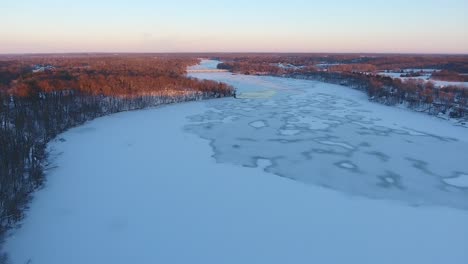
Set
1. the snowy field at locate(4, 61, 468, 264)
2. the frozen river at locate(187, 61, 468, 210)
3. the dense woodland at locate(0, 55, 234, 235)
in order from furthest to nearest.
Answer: the frozen river at locate(187, 61, 468, 210)
the dense woodland at locate(0, 55, 234, 235)
the snowy field at locate(4, 61, 468, 264)

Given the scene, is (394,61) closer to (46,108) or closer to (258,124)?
(258,124)

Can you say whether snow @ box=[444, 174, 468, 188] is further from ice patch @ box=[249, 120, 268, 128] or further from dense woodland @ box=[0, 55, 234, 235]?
dense woodland @ box=[0, 55, 234, 235]

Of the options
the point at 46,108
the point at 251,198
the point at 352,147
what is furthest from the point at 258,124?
the point at 46,108

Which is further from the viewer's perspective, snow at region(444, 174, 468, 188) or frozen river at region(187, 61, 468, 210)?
snow at region(444, 174, 468, 188)

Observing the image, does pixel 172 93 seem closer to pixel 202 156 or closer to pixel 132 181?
pixel 202 156

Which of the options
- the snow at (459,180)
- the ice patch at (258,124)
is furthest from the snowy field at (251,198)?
the ice patch at (258,124)

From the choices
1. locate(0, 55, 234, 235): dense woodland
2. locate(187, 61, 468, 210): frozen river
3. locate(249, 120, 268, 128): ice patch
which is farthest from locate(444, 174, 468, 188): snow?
locate(0, 55, 234, 235): dense woodland

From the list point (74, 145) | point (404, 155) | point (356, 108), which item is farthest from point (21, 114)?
point (356, 108)

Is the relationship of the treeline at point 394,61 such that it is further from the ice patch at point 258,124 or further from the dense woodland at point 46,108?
the ice patch at point 258,124
